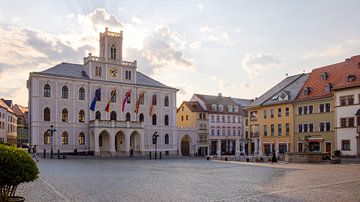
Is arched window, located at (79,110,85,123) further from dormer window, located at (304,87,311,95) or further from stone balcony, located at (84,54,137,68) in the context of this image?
dormer window, located at (304,87,311,95)

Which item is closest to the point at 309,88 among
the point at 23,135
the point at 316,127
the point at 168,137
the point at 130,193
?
the point at 316,127

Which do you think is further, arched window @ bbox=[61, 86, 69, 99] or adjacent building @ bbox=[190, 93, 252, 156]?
adjacent building @ bbox=[190, 93, 252, 156]

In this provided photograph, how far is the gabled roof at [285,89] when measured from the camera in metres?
64.4

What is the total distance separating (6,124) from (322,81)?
6899cm

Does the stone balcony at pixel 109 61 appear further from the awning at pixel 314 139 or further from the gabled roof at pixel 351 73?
the gabled roof at pixel 351 73

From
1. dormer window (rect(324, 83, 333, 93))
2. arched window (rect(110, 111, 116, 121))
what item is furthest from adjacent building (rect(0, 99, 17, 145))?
dormer window (rect(324, 83, 333, 93))

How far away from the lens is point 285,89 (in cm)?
6675

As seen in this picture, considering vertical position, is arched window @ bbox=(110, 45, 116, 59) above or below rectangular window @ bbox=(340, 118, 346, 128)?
above

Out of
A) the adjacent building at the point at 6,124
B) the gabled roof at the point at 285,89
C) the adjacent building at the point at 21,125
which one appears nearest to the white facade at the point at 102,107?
the gabled roof at the point at 285,89

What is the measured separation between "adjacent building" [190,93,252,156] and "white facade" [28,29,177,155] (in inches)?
571

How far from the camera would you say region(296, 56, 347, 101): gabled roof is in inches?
2259

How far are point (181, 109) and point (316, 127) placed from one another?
3862cm

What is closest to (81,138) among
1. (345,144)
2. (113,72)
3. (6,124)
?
(113,72)

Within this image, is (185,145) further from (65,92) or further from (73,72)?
(65,92)
